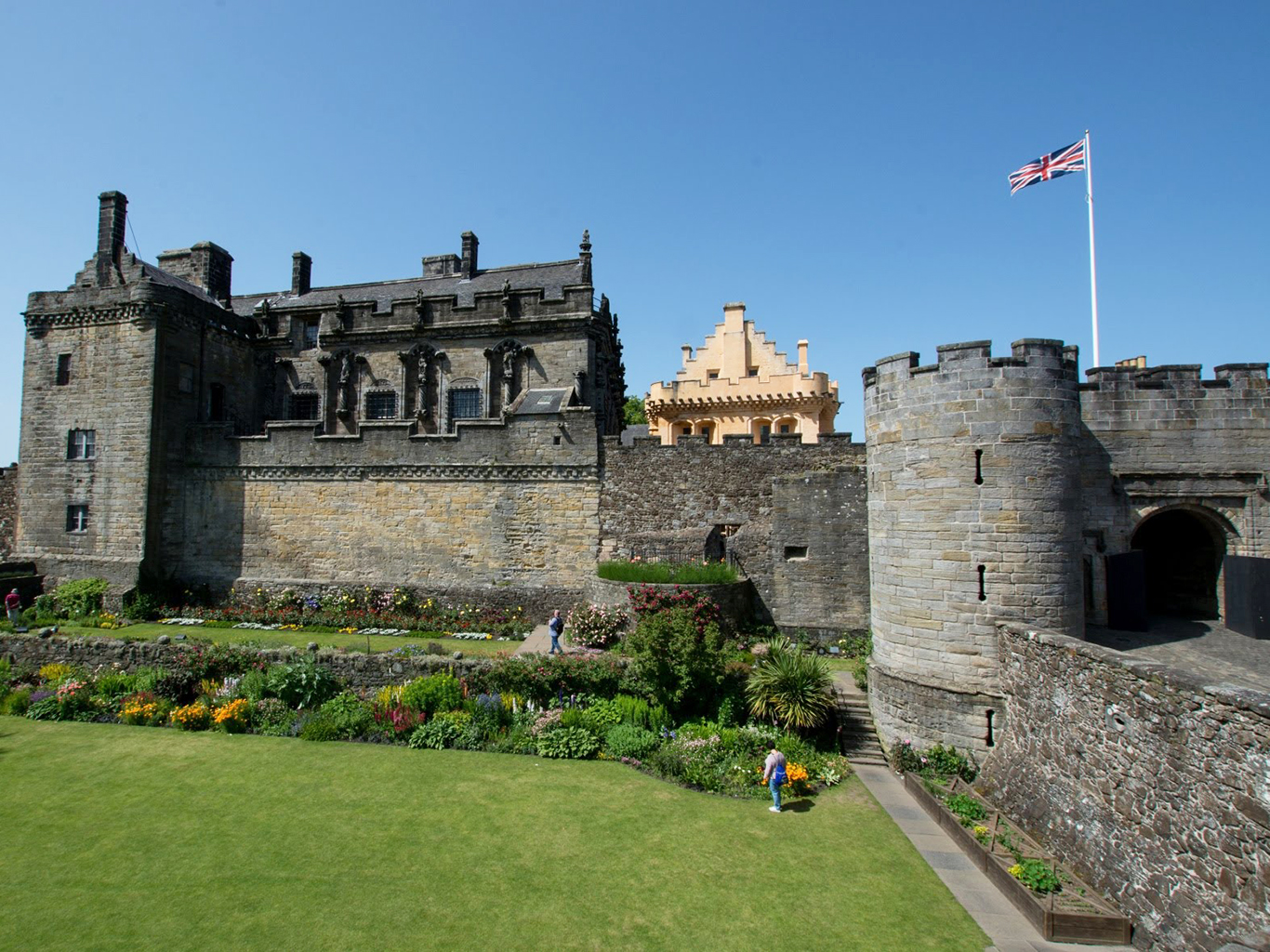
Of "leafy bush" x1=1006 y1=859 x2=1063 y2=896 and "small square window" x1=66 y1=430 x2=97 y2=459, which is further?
"small square window" x1=66 y1=430 x2=97 y2=459

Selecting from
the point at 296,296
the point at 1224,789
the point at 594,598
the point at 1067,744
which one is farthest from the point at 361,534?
the point at 1224,789

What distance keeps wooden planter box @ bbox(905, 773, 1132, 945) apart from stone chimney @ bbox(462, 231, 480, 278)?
1025 inches

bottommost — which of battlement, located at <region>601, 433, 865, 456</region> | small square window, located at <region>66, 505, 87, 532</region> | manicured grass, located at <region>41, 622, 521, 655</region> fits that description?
manicured grass, located at <region>41, 622, 521, 655</region>

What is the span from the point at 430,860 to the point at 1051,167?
20.5 m

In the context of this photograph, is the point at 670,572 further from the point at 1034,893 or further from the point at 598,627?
the point at 1034,893

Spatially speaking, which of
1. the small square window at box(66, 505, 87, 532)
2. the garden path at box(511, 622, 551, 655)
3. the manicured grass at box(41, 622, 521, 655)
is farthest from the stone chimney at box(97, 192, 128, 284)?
the garden path at box(511, 622, 551, 655)

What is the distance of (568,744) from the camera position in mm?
13656

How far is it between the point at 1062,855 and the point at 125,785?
15.4 m

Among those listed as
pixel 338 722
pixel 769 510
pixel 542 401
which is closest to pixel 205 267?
pixel 542 401

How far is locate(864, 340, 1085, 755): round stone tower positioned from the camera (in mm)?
11844

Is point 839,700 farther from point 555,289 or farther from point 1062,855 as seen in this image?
point 555,289

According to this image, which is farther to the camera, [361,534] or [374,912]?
[361,534]

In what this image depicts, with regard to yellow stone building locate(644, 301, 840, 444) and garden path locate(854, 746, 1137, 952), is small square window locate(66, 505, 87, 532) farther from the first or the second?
garden path locate(854, 746, 1137, 952)

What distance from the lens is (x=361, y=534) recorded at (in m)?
23.1
